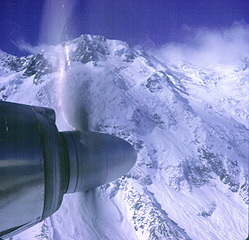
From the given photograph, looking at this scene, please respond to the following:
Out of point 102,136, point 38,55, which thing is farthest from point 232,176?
point 38,55

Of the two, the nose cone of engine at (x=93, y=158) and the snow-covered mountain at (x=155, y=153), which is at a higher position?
the nose cone of engine at (x=93, y=158)

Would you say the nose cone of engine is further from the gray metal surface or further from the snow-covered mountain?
the snow-covered mountain

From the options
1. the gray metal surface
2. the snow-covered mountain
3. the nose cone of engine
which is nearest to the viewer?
the gray metal surface

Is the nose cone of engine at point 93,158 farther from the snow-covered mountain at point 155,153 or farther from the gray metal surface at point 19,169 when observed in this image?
the snow-covered mountain at point 155,153

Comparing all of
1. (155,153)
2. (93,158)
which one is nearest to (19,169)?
(93,158)

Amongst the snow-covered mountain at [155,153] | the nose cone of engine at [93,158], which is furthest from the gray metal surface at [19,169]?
the snow-covered mountain at [155,153]

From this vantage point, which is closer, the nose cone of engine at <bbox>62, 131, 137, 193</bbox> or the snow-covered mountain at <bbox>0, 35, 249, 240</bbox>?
the nose cone of engine at <bbox>62, 131, 137, 193</bbox>

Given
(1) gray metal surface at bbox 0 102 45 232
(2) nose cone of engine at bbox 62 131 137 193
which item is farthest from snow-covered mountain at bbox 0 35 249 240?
(1) gray metal surface at bbox 0 102 45 232
